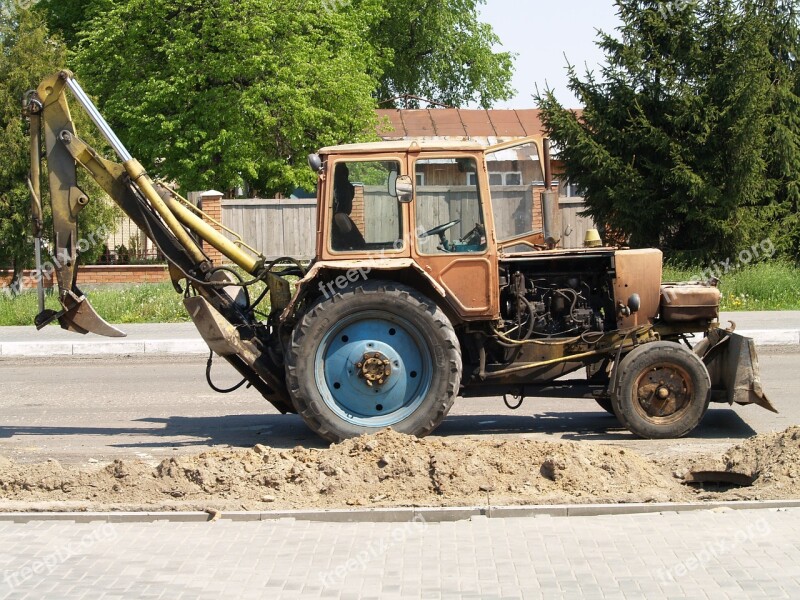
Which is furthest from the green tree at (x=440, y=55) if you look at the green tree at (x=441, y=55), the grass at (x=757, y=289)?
the grass at (x=757, y=289)

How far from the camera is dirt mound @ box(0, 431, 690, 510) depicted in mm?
6980

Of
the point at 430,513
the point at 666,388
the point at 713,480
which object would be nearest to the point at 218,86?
the point at 666,388

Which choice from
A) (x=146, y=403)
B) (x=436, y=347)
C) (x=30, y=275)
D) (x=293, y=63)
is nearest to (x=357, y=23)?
(x=293, y=63)

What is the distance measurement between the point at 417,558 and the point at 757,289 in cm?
1495

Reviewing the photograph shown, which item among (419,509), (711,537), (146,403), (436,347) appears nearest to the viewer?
(711,537)

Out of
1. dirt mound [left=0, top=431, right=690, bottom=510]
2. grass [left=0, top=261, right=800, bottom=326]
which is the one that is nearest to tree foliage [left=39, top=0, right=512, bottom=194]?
grass [left=0, top=261, right=800, bottom=326]

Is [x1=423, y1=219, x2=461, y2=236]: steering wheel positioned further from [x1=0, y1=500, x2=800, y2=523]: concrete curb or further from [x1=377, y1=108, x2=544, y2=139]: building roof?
[x1=377, y1=108, x2=544, y2=139]: building roof

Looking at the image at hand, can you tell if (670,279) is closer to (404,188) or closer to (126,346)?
(126,346)

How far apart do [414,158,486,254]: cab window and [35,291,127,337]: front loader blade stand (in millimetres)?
2742

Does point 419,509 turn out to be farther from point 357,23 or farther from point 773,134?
point 357,23

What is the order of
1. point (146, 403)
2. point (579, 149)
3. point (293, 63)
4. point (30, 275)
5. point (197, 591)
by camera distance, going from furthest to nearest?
point (293, 63) → point (30, 275) → point (579, 149) → point (146, 403) → point (197, 591)

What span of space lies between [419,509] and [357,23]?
31.8 meters

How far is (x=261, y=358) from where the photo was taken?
29.6 ft

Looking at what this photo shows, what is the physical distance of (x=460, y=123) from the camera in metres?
40.7
